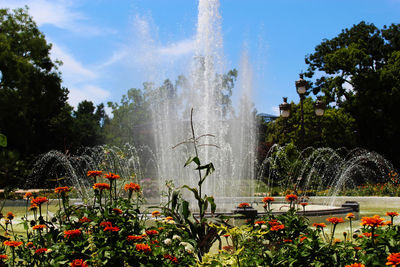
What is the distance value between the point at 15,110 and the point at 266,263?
21.0 meters

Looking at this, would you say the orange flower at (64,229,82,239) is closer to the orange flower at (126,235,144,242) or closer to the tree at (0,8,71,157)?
the orange flower at (126,235,144,242)

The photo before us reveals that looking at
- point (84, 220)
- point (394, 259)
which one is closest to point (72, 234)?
point (84, 220)

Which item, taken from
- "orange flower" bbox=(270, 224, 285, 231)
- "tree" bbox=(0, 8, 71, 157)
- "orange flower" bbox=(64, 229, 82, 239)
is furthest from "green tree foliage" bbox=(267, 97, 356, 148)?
"orange flower" bbox=(64, 229, 82, 239)

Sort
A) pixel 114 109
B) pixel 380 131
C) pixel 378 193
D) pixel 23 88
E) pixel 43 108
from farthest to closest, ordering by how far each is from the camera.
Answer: pixel 114 109 < pixel 380 131 < pixel 43 108 < pixel 23 88 < pixel 378 193

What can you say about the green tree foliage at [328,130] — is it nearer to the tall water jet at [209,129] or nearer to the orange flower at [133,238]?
the tall water jet at [209,129]

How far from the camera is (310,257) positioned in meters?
2.19

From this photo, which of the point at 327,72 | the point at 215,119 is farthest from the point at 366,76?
the point at 215,119

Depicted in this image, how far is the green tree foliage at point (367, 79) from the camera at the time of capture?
24.6m

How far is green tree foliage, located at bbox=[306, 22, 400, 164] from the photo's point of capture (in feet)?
80.8

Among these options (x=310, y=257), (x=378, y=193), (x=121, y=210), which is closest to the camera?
(x=310, y=257)

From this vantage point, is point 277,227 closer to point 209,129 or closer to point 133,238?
point 133,238

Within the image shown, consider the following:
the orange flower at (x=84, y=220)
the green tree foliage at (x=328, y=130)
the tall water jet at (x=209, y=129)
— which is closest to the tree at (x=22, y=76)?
the tall water jet at (x=209, y=129)

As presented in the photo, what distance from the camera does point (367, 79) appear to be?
2462cm

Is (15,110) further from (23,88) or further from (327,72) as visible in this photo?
(327,72)
